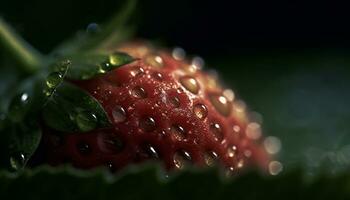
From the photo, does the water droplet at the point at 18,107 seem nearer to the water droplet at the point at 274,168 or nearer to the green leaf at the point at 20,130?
the green leaf at the point at 20,130

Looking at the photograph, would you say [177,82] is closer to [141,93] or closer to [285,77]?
[141,93]

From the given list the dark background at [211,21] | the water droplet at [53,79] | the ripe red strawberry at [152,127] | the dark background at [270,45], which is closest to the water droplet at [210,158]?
the ripe red strawberry at [152,127]

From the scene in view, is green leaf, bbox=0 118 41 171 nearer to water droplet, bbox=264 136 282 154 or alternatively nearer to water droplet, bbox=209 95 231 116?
water droplet, bbox=209 95 231 116

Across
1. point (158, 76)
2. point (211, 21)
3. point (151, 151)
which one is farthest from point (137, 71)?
point (211, 21)

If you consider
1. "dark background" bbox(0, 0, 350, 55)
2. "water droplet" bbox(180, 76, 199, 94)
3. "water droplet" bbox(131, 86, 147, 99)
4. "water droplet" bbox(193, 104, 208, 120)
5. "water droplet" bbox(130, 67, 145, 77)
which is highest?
"water droplet" bbox(180, 76, 199, 94)

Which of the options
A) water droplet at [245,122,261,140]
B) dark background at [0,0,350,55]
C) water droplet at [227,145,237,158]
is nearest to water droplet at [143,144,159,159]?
water droplet at [227,145,237,158]

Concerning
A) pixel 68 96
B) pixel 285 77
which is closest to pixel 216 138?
pixel 68 96
